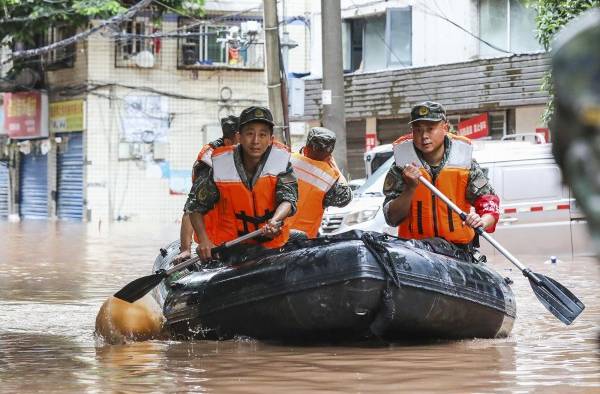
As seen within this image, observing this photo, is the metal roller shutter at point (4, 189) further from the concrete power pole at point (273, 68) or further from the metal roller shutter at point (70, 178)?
the concrete power pole at point (273, 68)

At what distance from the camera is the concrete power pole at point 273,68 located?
16.6 meters

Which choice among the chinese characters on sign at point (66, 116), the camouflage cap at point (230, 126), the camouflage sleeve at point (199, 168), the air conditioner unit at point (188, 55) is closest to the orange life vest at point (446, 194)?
the camouflage sleeve at point (199, 168)

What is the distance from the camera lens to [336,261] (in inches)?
327

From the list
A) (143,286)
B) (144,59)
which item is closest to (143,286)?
(143,286)

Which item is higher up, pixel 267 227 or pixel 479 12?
pixel 479 12

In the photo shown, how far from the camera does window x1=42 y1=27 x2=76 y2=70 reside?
33.7m

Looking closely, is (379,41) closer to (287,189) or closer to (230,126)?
(230,126)

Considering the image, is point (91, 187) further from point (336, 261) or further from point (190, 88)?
point (336, 261)

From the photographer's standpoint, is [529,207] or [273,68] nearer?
[273,68]

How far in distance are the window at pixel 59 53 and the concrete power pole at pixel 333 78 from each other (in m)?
17.2

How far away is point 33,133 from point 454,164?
2766 centimetres

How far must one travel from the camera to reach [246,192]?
903 centimetres

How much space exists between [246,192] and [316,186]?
1273mm

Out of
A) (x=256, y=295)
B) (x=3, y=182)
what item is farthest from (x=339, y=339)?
(x=3, y=182)
